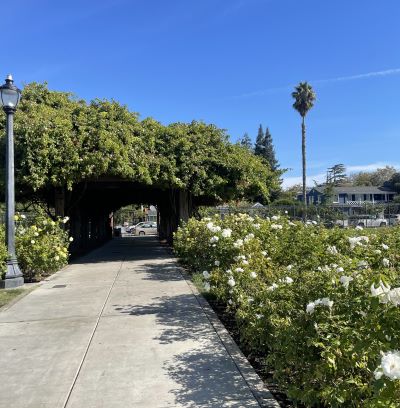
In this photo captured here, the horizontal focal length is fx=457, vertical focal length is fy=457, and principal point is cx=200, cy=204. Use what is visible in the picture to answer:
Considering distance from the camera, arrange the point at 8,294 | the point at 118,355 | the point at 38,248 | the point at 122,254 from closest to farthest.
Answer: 1. the point at 118,355
2. the point at 8,294
3. the point at 38,248
4. the point at 122,254

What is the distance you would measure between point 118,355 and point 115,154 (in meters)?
9.06

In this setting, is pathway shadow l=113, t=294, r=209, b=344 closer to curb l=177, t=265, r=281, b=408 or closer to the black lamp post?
curb l=177, t=265, r=281, b=408

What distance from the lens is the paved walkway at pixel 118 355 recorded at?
3945 millimetres

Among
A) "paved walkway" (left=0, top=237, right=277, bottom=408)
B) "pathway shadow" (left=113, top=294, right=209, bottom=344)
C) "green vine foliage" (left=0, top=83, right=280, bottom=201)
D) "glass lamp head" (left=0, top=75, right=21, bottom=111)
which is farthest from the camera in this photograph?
"green vine foliage" (left=0, top=83, right=280, bottom=201)

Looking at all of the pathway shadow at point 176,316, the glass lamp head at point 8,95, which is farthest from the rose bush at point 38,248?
the pathway shadow at point 176,316

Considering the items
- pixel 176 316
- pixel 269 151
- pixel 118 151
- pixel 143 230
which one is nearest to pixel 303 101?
pixel 143 230

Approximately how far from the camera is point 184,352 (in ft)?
16.7

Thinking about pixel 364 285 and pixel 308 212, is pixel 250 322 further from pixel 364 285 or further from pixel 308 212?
pixel 308 212

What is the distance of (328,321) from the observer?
3.34 m

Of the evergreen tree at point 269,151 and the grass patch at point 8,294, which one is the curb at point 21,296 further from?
the evergreen tree at point 269,151

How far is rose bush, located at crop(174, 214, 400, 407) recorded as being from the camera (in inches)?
101

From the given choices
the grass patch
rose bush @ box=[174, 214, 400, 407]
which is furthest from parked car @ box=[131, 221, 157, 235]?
rose bush @ box=[174, 214, 400, 407]

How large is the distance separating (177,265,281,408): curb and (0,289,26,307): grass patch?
3.72 metres

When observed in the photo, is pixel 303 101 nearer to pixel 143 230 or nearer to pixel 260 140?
pixel 143 230
